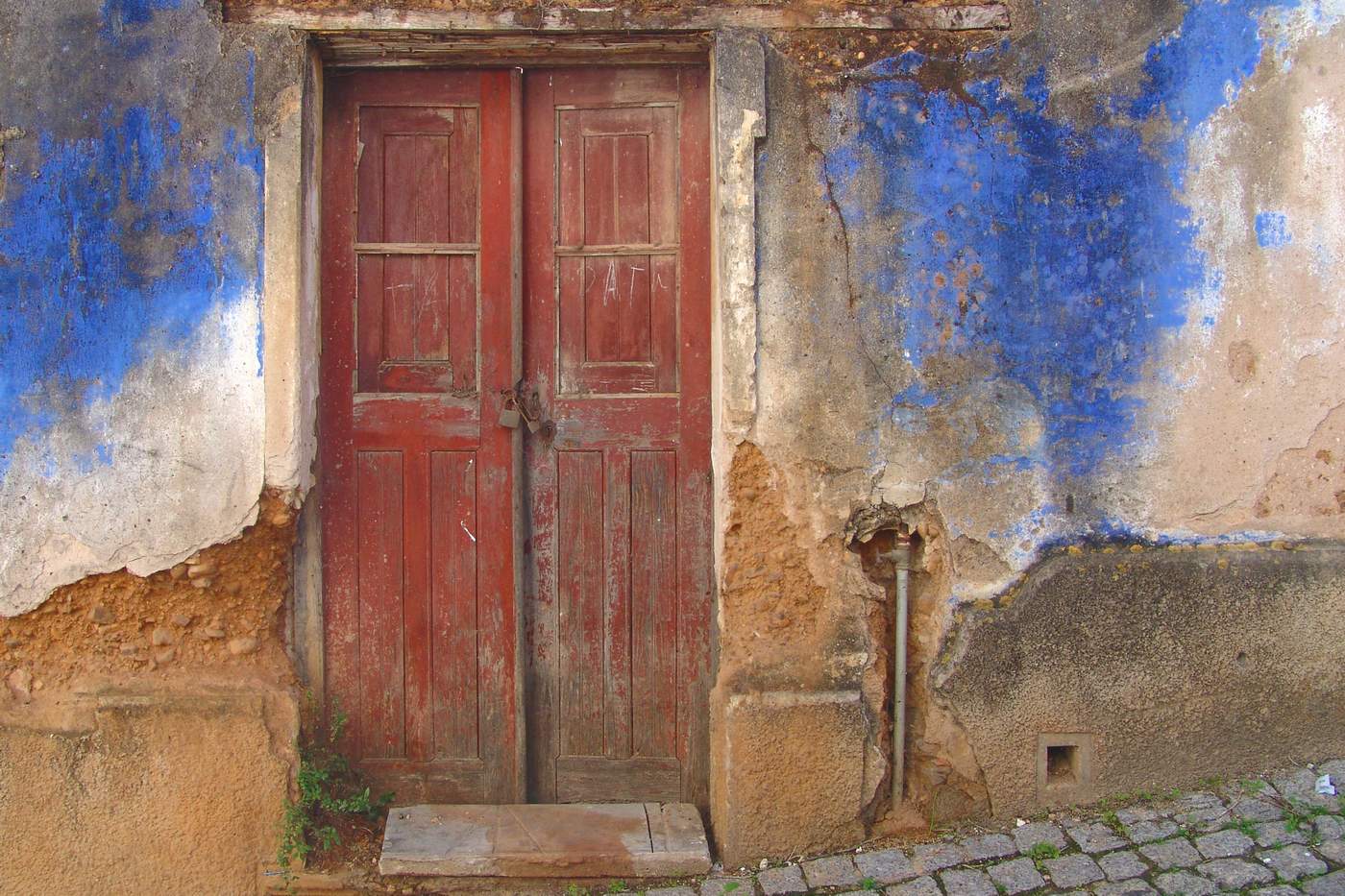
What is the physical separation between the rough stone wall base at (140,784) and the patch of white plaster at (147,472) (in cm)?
40

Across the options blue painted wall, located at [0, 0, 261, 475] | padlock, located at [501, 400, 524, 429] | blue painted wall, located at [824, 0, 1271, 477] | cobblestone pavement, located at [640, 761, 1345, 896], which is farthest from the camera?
padlock, located at [501, 400, 524, 429]

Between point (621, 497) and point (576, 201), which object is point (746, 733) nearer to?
point (621, 497)

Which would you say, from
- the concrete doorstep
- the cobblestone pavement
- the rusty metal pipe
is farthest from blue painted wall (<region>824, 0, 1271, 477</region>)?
the concrete doorstep

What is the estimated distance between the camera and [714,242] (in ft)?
11.8

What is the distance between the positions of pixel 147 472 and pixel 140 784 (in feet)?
3.11

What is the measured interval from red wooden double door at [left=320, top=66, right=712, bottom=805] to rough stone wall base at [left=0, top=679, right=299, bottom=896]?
0.37m

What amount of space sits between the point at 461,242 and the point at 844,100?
1318 mm

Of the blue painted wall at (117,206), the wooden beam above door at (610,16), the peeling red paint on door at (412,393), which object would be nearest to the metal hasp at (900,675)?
the peeling red paint on door at (412,393)

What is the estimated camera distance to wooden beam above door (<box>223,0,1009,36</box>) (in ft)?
11.2

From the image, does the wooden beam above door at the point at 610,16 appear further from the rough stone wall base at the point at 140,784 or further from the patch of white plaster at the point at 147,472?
the rough stone wall base at the point at 140,784

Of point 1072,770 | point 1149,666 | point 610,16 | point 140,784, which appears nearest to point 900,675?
point 1072,770

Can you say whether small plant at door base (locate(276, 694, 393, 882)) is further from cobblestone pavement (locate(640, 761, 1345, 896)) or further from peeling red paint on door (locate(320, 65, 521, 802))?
cobblestone pavement (locate(640, 761, 1345, 896))

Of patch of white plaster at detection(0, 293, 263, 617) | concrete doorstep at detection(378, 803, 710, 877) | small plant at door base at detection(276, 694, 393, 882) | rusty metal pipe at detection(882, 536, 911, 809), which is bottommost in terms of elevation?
concrete doorstep at detection(378, 803, 710, 877)

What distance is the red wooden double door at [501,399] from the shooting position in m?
3.67
